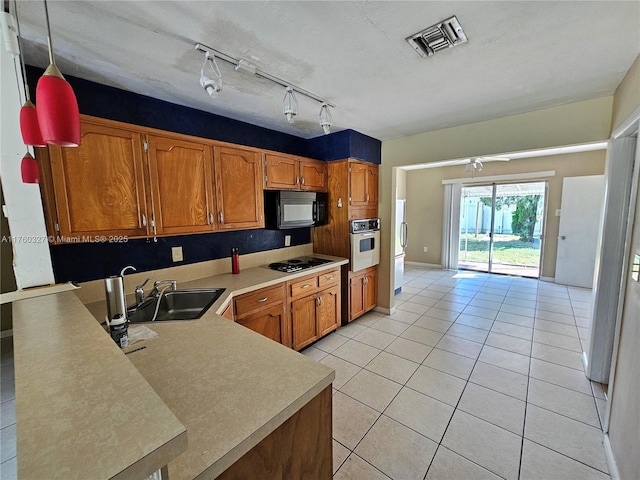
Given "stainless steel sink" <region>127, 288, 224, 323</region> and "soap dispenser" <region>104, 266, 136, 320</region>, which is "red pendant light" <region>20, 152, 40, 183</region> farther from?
"stainless steel sink" <region>127, 288, 224, 323</region>

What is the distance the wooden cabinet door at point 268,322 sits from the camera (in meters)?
2.30

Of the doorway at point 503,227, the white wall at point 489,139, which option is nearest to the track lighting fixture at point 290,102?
the white wall at point 489,139

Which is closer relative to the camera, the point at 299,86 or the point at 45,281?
the point at 45,281

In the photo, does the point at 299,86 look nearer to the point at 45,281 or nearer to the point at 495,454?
the point at 45,281

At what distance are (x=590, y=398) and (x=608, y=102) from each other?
242 cm

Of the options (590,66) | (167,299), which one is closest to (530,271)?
(590,66)

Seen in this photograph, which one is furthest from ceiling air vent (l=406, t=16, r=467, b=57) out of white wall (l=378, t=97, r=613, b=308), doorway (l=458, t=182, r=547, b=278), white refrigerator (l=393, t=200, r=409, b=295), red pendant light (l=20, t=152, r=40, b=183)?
doorway (l=458, t=182, r=547, b=278)

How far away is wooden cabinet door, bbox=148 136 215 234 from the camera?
1976 millimetres

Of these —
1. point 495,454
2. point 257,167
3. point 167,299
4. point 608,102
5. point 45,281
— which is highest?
point 608,102

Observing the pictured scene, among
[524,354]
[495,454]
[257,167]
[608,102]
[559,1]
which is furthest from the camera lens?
[524,354]

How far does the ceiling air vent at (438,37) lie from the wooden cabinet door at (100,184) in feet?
6.23

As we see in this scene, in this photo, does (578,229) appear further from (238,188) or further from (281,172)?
(238,188)

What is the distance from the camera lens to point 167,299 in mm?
2104

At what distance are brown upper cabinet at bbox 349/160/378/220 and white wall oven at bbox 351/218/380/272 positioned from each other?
11 centimetres
